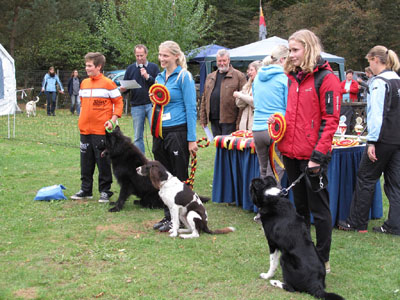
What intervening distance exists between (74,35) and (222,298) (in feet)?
85.7

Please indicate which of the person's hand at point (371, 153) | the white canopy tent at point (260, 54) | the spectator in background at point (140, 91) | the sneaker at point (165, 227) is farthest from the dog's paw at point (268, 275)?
the white canopy tent at point (260, 54)

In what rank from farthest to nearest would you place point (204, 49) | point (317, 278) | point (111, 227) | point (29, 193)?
point (204, 49), point (29, 193), point (111, 227), point (317, 278)

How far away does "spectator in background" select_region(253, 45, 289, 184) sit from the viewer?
503cm

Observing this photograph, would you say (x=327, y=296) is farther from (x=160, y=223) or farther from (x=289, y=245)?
(x=160, y=223)

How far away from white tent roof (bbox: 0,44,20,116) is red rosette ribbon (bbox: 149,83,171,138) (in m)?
12.6

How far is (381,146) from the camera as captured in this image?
5.04 metres

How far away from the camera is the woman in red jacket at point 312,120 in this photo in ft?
11.4

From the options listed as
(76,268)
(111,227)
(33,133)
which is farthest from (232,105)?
(33,133)

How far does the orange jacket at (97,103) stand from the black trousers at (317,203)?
3.18 metres

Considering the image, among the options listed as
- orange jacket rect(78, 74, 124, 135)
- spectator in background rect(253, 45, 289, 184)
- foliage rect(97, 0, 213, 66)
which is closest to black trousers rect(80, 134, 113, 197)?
orange jacket rect(78, 74, 124, 135)

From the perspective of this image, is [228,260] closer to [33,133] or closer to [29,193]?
[29,193]

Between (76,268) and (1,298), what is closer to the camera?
(1,298)

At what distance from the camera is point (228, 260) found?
430 cm

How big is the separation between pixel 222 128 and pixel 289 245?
4118 mm
